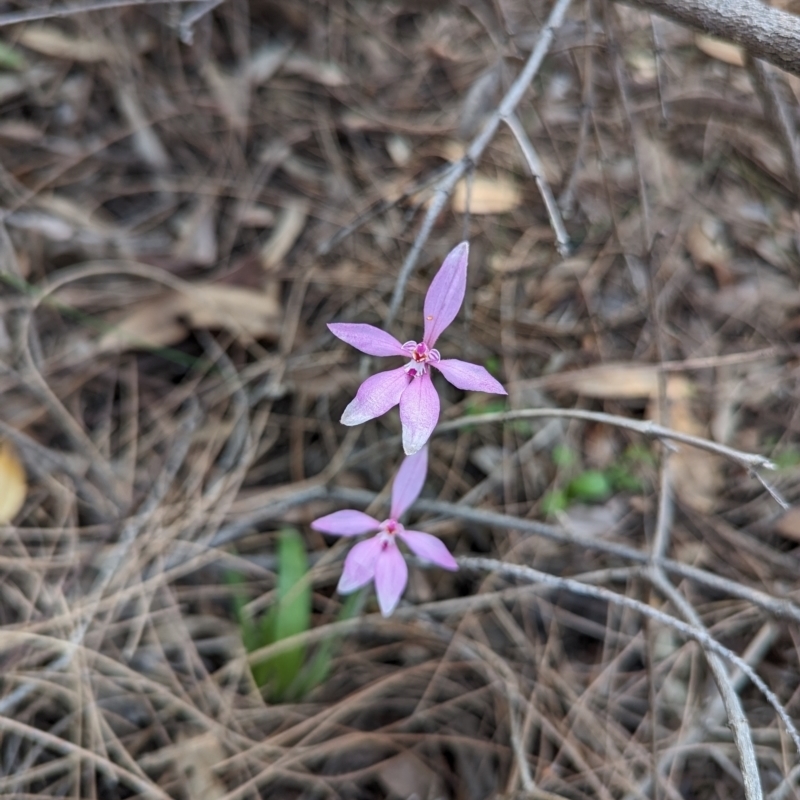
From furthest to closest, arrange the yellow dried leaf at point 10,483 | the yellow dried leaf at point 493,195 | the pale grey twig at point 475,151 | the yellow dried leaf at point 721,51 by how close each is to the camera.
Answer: the yellow dried leaf at point 721,51, the yellow dried leaf at point 493,195, the yellow dried leaf at point 10,483, the pale grey twig at point 475,151

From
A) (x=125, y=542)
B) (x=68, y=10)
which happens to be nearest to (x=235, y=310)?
(x=125, y=542)

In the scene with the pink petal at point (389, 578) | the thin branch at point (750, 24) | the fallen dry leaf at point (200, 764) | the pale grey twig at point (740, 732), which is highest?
the thin branch at point (750, 24)

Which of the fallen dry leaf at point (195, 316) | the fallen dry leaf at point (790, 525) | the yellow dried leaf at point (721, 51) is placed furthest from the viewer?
the yellow dried leaf at point (721, 51)

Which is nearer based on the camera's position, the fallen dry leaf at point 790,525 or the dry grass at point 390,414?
the dry grass at point 390,414

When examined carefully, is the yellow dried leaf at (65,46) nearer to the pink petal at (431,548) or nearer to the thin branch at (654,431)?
the thin branch at (654,431)

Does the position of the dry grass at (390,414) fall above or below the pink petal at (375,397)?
below

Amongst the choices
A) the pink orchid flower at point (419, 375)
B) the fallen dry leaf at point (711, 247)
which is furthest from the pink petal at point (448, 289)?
the fallen dry leaf at point (711, 247)

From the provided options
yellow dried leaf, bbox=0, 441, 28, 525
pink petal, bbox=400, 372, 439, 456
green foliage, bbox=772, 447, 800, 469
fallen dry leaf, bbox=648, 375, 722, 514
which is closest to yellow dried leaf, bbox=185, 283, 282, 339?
yellow dried leaf, bbox=0, 441, 28, 525

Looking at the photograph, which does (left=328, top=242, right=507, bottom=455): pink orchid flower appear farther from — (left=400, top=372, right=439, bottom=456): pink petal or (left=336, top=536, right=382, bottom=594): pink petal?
(left=336, top=536, right=382, bottom=594): pink petal
